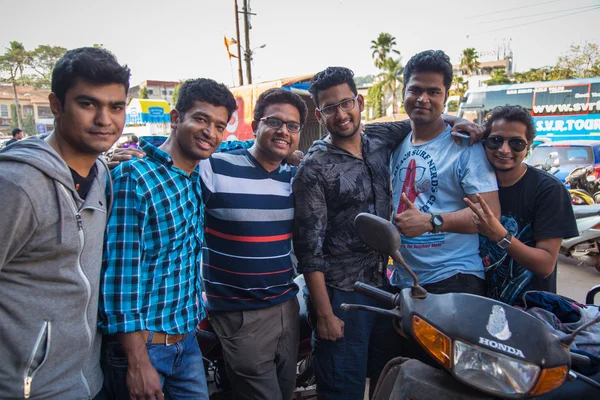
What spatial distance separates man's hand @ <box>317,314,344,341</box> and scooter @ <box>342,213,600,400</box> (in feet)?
2.25

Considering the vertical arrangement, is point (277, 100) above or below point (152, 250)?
above

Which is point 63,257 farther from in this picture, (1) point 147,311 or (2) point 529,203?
(2) point 529,203

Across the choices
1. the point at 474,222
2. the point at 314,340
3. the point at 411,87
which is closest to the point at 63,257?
the point at 314,340

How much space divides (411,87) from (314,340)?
4.99ft

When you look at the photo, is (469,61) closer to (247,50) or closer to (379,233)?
(247,50)

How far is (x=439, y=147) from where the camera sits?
223cm

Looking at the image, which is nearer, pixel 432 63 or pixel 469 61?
pixel 432 63

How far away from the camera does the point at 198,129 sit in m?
1.89

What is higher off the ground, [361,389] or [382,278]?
[382,278]

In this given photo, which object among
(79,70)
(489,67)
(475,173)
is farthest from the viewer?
(489,67)

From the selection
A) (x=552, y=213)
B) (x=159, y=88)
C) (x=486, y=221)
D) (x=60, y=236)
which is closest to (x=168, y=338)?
(x=60, y=236)

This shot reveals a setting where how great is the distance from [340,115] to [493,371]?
144cm

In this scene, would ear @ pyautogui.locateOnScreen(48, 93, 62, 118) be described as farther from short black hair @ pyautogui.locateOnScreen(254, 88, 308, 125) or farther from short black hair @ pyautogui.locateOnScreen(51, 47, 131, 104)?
short black hair @ pyautogui.locateOnScreen(254, 88, 308, 125)

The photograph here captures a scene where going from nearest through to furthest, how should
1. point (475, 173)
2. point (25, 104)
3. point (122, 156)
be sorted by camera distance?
1. point (122, 156)
2. point (475, 173)
3. point (25, 104)
